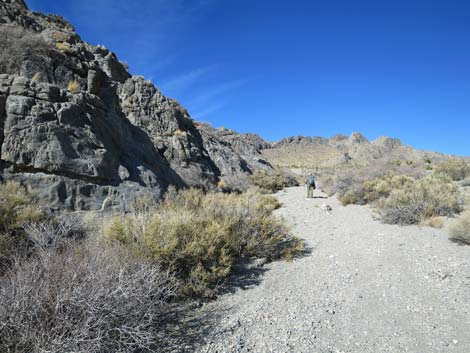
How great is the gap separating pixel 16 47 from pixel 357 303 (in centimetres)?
1132

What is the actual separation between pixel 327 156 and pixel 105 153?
68.4 metres

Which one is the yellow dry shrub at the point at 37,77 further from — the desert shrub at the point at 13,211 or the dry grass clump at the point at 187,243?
the dry grass clump at the point at 187,243

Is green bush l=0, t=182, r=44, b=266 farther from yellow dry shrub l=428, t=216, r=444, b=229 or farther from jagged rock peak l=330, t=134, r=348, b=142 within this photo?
jagged rock peak l=330, t=134, r=348, b=142

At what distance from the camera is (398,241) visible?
6.92 meters

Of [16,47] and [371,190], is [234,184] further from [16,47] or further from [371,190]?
[16,47]

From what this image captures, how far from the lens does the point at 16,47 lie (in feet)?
27.6

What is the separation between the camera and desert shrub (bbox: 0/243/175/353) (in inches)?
85.2

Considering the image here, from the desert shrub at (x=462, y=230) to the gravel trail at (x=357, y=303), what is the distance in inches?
9.4

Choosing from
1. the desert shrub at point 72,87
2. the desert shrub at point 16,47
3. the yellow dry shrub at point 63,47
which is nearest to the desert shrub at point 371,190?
the desert shrub at point 72,87

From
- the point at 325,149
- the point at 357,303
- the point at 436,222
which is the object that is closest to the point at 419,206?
the point at 436,222

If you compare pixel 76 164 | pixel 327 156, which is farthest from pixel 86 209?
pixel 327 156

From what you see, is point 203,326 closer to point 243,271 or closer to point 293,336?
point 293,336

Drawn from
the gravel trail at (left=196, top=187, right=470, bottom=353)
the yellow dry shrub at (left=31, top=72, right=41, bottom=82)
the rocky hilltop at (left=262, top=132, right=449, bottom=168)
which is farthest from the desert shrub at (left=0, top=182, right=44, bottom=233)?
the rocky hilltop at (left=262, top=132, right=449, bottom=168)

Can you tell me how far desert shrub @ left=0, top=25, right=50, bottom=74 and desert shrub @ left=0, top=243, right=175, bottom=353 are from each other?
26.8 ft
